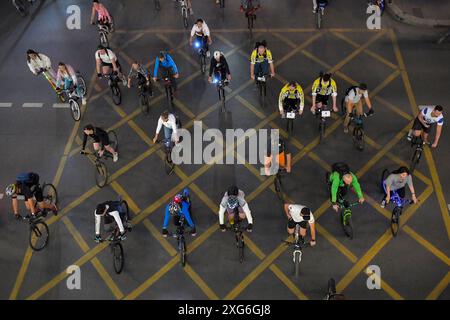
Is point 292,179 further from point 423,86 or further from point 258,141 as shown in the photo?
point 423,86

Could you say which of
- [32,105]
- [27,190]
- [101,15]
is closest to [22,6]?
[101,15]

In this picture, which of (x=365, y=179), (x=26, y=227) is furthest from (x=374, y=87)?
(x=26, y=227)

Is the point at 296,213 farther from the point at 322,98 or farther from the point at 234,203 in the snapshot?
the point at 322,98

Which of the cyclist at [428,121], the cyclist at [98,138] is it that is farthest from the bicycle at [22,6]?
the cyclist at [428,121]

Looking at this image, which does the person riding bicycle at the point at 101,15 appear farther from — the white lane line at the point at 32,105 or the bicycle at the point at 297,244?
the bicycle at the point at 297,244

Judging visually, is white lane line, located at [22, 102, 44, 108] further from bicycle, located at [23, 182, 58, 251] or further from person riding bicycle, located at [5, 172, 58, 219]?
person riding bicycle, located at [5, 172, 58, 219]
